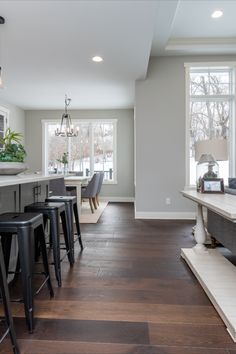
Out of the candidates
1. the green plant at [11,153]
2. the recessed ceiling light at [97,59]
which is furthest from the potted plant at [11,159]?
the recessed ceiling light at [97,59]

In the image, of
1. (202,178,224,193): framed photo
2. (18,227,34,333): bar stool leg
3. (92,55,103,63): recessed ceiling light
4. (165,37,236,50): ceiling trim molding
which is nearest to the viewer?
(18,227,34,333): bar stool leg

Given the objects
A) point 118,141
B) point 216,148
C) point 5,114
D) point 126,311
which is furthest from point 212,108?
point 5,114

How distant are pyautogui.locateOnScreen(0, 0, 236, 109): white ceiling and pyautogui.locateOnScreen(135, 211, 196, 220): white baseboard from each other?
8.69 ft

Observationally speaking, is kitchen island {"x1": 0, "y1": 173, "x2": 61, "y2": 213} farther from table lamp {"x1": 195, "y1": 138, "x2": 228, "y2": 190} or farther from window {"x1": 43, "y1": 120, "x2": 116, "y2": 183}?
window {"x1": 43, "y1": 120, "x2": 116, "y2": 183}

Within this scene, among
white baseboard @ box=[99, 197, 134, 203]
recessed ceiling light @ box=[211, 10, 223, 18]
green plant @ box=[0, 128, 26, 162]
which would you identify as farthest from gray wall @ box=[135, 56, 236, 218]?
green plant @ box=[0, 128, 26, 162]

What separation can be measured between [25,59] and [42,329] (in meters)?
3.96

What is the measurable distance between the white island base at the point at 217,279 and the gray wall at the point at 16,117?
627 cm

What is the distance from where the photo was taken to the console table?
68.9 inches

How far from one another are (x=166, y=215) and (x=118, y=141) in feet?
11.8

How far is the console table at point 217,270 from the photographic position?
5.74 ft

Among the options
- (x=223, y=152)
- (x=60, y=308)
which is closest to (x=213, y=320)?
(x=60, y=308)

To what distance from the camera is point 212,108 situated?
5.45m

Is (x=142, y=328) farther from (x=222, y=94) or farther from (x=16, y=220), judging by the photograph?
(x=222, y=94)

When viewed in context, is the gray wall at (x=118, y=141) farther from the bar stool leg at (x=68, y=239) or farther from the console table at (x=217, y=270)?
the bar stool leg at (x=68, y=239)
